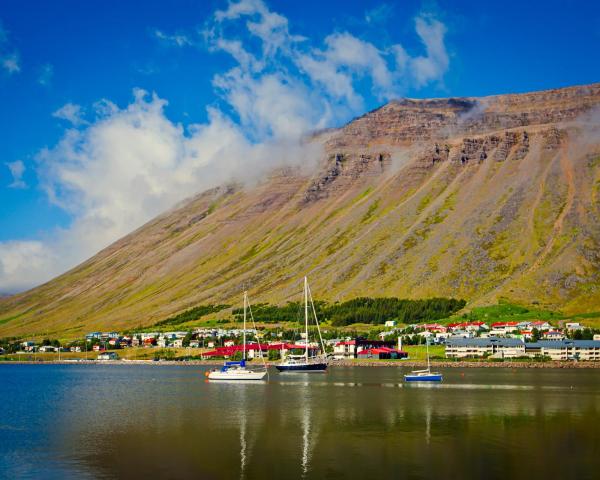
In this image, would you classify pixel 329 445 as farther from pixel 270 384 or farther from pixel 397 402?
pixel 270 384

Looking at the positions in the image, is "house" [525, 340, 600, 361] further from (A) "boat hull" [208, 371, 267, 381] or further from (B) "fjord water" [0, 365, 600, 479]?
(A) "boat hull" [208, 371, 267, 381]

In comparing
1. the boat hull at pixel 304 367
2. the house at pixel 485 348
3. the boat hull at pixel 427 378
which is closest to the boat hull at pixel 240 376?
the boat hull at pixel 304 367

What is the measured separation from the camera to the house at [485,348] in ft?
632

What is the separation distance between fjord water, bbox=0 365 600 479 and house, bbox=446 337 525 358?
77.1 metres

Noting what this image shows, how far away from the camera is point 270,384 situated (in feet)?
410

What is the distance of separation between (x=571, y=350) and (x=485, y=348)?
22.4 metres

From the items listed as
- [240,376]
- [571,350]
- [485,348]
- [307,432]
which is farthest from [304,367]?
[307,432]

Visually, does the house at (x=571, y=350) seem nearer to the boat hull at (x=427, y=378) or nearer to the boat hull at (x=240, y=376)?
the boat hull at (x=427, y=378)

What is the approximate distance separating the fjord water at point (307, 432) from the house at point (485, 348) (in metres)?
77.1

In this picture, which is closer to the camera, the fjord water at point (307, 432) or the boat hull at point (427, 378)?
the fjord water at point (307, 432)

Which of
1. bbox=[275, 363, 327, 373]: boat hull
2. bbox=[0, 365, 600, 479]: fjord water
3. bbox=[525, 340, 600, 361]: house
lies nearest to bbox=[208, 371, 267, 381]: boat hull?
bbox=[0, 365, 600, 479]: fjord water

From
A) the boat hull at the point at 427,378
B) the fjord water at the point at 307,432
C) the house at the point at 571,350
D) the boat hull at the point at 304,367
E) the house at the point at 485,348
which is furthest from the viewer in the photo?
the house at the point at 485,348

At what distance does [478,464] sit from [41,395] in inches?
3245

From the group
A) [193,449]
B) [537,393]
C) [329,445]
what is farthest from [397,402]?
[193,449]
